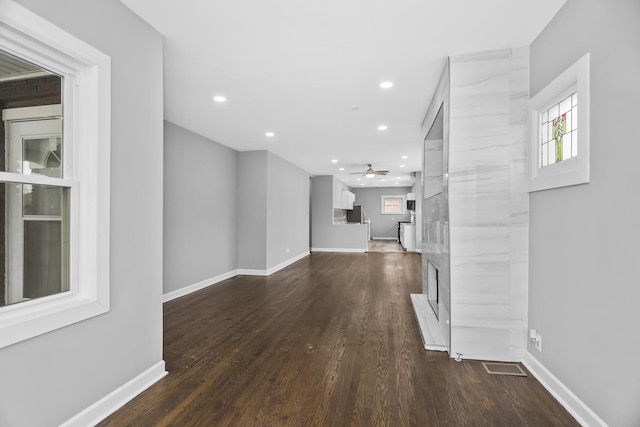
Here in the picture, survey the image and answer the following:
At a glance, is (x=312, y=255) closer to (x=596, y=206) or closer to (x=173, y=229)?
(x=173, y=229)

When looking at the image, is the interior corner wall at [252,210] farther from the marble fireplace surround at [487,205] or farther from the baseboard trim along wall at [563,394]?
the baseboard trim along wall at [563,394]

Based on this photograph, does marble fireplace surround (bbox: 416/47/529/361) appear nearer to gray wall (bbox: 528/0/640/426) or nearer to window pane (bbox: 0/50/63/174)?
gray wall (bbox: 528/0/640/426)

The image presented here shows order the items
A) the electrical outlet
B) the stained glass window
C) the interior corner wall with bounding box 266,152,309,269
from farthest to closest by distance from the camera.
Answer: the interior corner wall with bounding box 266,152,309,269 < the electrical outlet < the stained glass window

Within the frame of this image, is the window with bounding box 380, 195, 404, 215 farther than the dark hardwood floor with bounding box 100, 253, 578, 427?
Yes

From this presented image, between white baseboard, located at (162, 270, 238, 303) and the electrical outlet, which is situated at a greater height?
the electrical outlet

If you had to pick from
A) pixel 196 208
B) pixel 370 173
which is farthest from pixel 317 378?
pixel 370 173

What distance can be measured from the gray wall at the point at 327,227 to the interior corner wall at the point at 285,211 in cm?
104

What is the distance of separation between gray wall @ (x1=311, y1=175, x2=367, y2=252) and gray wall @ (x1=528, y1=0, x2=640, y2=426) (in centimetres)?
815

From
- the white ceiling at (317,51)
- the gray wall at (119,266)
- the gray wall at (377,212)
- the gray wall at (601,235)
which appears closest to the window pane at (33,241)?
the gray wall at (119,266)

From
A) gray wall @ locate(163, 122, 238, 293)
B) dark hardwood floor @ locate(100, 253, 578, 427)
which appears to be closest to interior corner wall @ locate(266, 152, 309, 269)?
gray wall @ locate(163, 122, 238, 293)

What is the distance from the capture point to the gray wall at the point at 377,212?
1521 cm

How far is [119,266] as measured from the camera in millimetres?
2055

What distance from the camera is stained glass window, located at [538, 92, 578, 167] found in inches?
81.9

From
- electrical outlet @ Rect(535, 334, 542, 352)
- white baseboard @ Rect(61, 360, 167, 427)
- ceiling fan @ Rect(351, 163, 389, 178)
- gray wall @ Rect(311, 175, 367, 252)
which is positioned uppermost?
ceiling fan @ Rect(351, 163, 389, 178)
